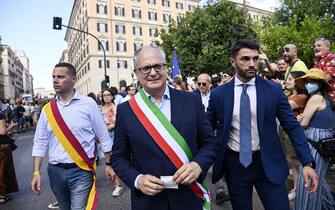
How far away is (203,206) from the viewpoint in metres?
2.27

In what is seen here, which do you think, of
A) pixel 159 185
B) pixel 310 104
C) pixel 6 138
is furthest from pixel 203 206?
pixel 6 138

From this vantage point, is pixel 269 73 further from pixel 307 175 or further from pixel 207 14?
pixel 207 14

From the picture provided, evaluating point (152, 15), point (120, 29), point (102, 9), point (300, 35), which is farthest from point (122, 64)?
point (300, 35)

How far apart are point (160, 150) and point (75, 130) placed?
58.6 inches

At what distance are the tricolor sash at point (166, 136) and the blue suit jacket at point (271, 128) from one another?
0.71 metres

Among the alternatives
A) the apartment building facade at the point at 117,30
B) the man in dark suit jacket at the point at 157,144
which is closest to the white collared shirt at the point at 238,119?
the man in dark suit jacket at the point at 157,144

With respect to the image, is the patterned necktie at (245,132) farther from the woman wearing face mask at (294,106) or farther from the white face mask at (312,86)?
the woman wearing face mask at (294,106)

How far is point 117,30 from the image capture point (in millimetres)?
59031

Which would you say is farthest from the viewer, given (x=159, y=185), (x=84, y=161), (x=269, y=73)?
(x=269, y=73)

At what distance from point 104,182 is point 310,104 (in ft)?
15.2

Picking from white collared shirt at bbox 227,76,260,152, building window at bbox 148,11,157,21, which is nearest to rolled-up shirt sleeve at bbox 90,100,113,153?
white collared shirt at bbox 227,76,260,152

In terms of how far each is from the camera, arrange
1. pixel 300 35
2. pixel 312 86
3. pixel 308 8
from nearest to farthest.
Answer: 1. pixel 312 86
2. pixel 300 35
3. pixel 308 8

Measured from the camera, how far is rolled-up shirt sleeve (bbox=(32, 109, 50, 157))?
3412mm

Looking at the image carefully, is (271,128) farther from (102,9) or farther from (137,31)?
(137,31)
